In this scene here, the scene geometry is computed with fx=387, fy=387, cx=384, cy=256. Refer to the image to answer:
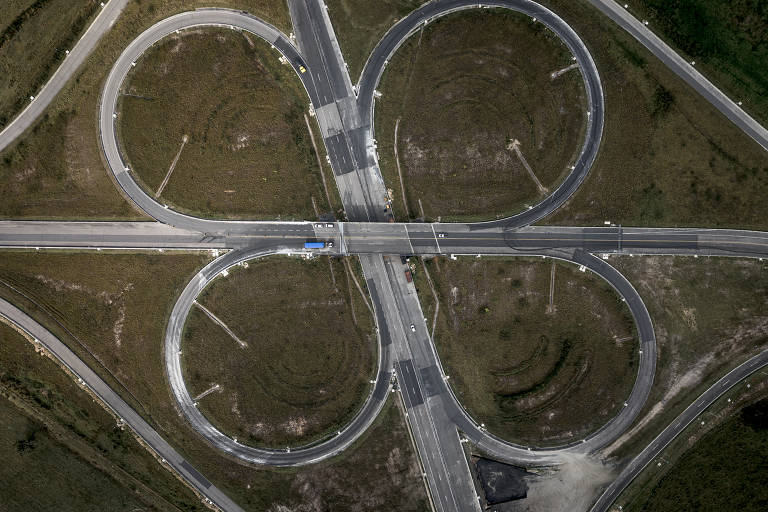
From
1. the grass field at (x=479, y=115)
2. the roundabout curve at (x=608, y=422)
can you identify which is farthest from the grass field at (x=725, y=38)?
the roundabout curve at (x=608, y=422)

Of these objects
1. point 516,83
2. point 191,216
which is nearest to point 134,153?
point 191,216

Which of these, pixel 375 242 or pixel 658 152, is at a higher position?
pixel 658 152

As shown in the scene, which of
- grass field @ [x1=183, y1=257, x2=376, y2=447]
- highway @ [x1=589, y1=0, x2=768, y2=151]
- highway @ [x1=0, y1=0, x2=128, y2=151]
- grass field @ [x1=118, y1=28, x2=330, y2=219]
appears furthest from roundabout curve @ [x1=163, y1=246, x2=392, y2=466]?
highway @ [x1=589, y1=0, x2=768, y2=151]

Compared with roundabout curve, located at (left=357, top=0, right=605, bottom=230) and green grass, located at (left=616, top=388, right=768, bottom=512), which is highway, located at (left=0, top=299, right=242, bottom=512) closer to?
roundabout curve, located at (left=357, top=0, right=605, bottom=230)

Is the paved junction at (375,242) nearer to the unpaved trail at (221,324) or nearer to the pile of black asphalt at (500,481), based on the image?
the pile of black asphalt at (500,481)

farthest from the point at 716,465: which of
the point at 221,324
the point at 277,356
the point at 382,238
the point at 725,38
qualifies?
the point at 221,324

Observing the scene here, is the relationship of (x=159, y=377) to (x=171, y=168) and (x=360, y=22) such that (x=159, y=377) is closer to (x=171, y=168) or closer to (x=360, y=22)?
(x=171, y=168)

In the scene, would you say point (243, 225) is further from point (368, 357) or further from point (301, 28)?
point (301, 28)
